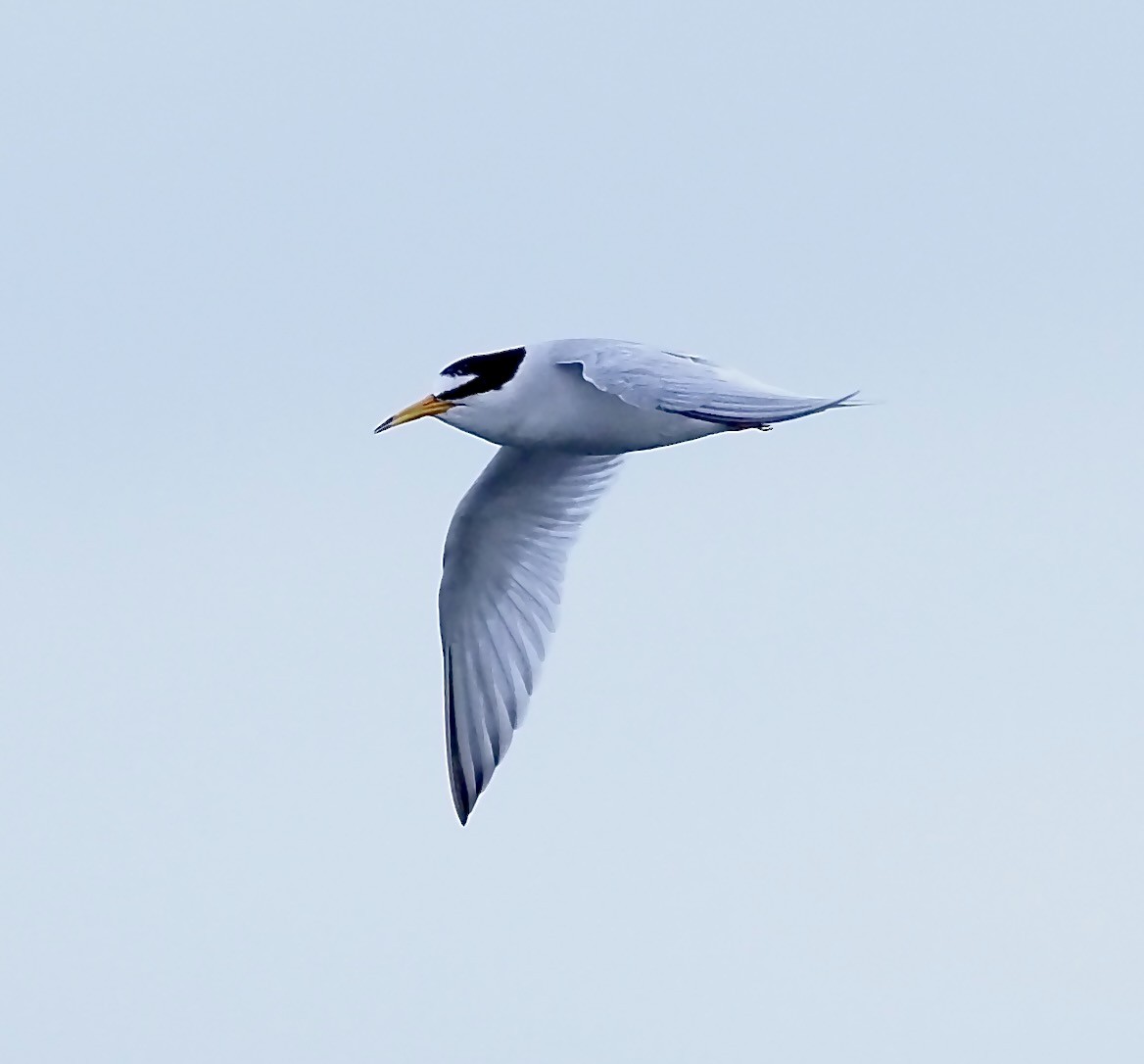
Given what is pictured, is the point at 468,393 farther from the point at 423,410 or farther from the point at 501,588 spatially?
the point at 501,588

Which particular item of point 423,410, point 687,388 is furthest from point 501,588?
point 687,388

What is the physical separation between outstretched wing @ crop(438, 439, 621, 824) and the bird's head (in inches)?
96.0

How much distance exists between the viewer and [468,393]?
15.9 m

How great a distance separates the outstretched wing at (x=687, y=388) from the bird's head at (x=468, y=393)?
0.68 m

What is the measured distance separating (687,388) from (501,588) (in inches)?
202

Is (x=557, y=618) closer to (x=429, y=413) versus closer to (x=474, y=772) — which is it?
(x=474, y=772)

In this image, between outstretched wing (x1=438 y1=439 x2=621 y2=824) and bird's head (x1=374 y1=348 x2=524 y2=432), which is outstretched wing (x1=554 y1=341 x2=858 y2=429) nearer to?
bird's head (x1=374 y1=348 x2=524 y2=432)

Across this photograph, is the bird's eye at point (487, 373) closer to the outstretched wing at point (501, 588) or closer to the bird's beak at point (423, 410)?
the bird's beak at point (423, 410)

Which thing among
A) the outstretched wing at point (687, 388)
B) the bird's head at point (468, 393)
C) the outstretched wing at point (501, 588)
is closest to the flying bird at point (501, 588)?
the outstretched wing at point (501, 588)

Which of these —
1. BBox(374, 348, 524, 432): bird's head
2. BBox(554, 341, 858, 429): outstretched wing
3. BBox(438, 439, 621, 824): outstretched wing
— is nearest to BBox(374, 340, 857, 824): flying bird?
BBox(438, 439, 621, 824): outstretched wing

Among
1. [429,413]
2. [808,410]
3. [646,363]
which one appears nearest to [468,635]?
[429,413]

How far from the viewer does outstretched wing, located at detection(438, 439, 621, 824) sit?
60.7 feet

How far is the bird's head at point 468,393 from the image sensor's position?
15883 millimetres

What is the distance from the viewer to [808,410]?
42.2 ft
